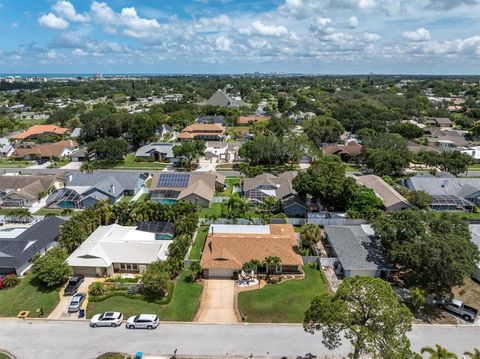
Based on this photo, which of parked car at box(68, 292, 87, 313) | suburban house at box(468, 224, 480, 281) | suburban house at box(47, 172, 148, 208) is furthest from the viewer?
suburban house at box(47, 172, 148, 208)

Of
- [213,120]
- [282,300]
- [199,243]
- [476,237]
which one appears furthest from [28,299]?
[213,120]

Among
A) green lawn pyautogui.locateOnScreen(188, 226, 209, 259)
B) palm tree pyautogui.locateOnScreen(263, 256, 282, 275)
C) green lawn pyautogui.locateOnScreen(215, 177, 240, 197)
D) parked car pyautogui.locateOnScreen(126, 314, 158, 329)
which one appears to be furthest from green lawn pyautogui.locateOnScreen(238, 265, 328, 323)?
green lawn pyautogui.locateOnScreen(215, 177, 240, 197)

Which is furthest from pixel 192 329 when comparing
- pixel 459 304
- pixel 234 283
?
pixel 459 304

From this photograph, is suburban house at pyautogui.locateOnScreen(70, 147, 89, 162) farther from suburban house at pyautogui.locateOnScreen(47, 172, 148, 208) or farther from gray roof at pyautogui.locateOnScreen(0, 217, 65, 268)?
gray roof at pyautogui.locateOnScreen(0, 217, 65, 268)

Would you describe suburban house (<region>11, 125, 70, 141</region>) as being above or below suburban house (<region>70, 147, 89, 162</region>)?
above

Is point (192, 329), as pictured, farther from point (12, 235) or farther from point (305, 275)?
point (12, 235)

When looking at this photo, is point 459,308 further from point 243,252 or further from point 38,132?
point 38,132

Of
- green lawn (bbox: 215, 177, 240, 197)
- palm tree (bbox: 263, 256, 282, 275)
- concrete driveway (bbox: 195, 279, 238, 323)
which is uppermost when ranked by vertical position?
palm tree (bbox: 263, 256, 282, 275)
